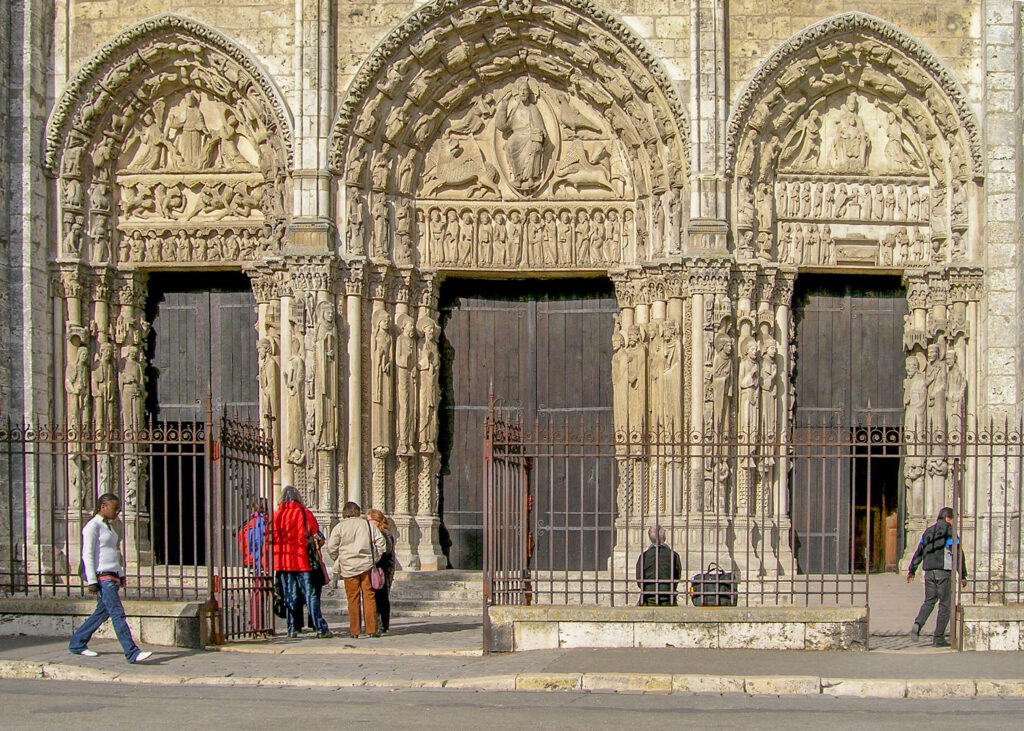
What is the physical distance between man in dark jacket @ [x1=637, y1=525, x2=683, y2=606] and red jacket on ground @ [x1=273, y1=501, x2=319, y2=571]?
117 inches

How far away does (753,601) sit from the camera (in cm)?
1620

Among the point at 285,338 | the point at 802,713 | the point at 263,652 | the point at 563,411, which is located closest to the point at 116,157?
the point at 285,338

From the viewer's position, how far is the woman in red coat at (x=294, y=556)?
13.6 metres

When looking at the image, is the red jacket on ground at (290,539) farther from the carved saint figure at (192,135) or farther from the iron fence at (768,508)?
the carved saint figure at (192,135)

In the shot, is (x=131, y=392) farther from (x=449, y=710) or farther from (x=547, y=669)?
(x=449, y=710)

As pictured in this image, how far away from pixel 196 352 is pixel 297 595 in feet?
18.3

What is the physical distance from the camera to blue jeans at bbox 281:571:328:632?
13594 mm

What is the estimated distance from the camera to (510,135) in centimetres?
1811

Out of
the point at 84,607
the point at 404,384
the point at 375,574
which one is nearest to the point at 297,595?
the point at 375,574

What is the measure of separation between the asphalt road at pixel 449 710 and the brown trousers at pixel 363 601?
2565 mm

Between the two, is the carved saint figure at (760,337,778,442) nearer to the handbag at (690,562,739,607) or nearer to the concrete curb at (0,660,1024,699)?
the handbag at (690,562,739,607)

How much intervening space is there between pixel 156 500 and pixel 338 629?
5.10 metres

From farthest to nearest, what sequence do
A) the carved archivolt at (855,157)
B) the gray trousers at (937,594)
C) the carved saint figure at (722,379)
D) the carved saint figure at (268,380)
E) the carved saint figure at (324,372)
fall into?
the carved saint figure at (268,380), the carved archivolt at (855,157), the carved saint figure at (324,372), the carved saint figure at (722,379), the gray trousers at (937,594)

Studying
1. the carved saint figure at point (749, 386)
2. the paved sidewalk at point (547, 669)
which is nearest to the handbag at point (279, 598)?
the paved sidewalk at point (547, 669)
